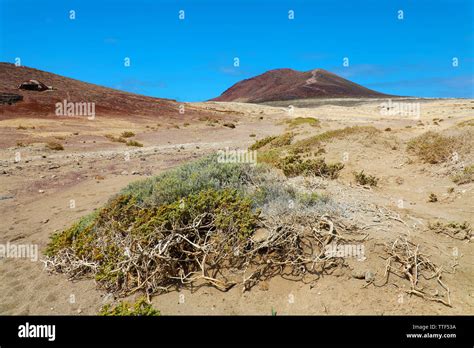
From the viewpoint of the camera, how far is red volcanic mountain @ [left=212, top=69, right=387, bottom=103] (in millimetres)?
99688

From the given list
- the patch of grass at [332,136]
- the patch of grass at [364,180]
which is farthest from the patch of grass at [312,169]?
the patch of grass at [332,136]

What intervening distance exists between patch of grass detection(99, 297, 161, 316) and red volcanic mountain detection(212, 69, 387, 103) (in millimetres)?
95446

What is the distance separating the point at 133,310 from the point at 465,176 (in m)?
7.55

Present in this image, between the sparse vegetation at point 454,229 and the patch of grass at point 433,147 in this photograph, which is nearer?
the sparse vegetation at point 454,229

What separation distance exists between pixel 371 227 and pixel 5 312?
4910 mm

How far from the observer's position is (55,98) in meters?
39.3

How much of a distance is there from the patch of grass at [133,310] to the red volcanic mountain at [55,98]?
33.3 meters

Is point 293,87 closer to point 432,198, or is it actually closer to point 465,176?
point 465,176

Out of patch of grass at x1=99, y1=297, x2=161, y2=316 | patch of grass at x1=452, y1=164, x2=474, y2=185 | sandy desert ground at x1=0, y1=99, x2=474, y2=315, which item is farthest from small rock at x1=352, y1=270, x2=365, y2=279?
patch of grass at x1=452, y1=164, x2=474, y2=185

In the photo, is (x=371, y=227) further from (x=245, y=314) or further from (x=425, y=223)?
(x=245, y=314)

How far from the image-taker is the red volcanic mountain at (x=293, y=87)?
99688mm

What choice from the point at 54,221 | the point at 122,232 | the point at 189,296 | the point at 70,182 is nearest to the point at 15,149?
the point at 70,182

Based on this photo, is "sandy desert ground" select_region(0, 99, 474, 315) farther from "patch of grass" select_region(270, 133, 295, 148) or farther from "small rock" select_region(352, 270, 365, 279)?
"patch of grass" select_region(270, 133, 295, 148)

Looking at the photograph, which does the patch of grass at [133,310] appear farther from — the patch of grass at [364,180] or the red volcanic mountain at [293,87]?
the red volcanic mountain at [293,87]
